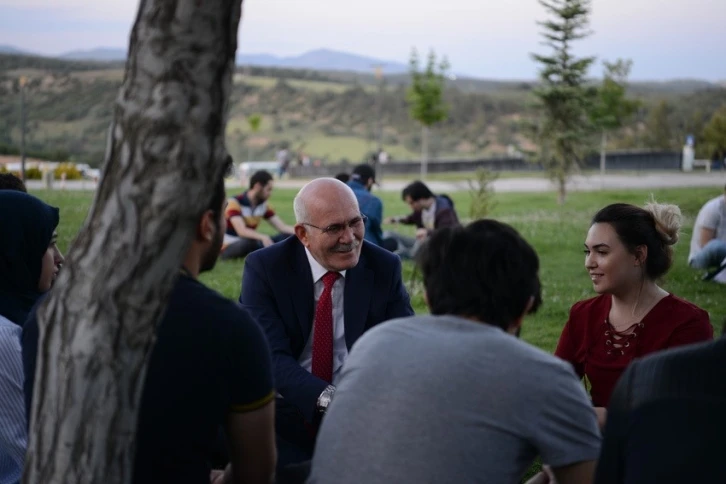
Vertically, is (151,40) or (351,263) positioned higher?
(151,40)

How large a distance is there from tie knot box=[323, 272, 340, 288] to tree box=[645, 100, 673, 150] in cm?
6441

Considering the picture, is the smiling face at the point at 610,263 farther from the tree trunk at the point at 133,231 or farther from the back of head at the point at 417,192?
the back of head at the point at 417,192

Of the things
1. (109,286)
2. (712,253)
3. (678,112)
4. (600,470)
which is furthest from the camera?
(678,112)

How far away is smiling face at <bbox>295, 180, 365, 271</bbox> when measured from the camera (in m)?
4.79

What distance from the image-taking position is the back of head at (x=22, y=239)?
4383 millimetres

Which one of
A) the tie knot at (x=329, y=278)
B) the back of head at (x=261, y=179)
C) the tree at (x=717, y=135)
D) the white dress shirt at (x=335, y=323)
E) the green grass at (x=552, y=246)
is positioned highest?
the tree at (x=717, y=135)

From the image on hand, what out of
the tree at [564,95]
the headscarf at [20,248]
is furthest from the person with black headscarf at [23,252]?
the tree at [564,95]

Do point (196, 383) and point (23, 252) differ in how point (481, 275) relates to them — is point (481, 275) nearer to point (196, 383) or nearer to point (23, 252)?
point (196, 383)

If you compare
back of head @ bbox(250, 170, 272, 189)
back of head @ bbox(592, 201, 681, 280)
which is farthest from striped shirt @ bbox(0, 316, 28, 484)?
back of head @ bbox(250, 170, 272, 189)

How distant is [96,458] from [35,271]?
242 cm

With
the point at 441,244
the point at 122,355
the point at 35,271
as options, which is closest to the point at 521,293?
the point at 441,244

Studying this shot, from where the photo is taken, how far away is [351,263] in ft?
15.8

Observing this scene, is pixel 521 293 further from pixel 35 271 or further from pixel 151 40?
pixel 35 271

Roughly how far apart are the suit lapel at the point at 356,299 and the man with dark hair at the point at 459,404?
191cm
